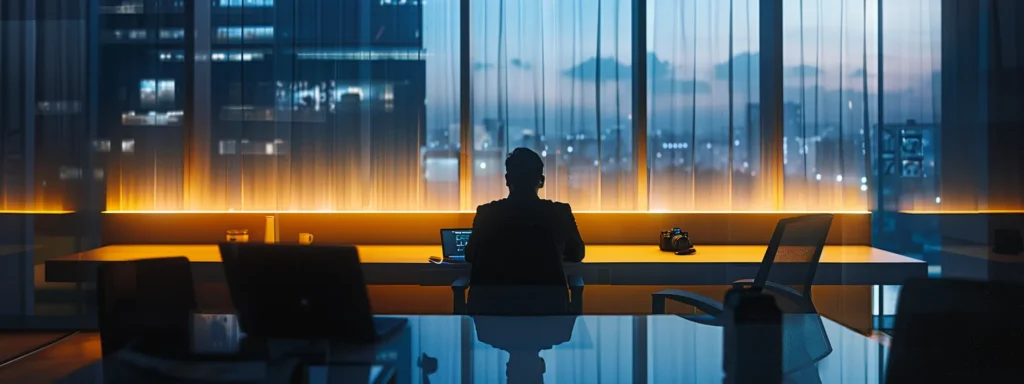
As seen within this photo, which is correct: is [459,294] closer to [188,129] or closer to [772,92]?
[188,129]

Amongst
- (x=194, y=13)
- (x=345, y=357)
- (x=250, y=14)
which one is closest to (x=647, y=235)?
(x=250, y=14)

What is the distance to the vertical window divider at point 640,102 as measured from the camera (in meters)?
3.53

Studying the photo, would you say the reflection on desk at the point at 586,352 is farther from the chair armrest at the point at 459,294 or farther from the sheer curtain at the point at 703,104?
the sheer curtain at the point at 703,104

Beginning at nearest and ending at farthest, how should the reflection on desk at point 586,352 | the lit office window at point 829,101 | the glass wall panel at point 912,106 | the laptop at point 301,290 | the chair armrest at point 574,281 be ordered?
the laptop at point 301,290 → the reflection on desk at point 586,352 → the chair armrest at point 574,281 → the glass wall panel at point 912,106 → the lit office window at point 829,101

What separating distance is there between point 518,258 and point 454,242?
1.03 meters

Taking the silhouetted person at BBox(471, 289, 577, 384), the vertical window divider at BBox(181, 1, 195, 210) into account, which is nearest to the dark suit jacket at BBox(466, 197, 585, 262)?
the silhouetted person at BBox(471, 289, 577, 384)

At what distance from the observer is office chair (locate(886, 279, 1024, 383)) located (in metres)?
1.08

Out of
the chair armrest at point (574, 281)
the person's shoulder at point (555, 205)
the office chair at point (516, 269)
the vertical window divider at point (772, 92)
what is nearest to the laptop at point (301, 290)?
the office chair at point (516, 269)

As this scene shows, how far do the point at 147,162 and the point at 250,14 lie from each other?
976 mm

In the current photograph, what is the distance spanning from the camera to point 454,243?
9.79 ft

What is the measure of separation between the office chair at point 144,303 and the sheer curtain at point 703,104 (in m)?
2.84

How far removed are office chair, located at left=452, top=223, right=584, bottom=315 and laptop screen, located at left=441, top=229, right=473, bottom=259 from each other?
0.87m

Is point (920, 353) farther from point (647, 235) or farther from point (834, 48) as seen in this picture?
point (834, 48)

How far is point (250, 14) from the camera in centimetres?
303
